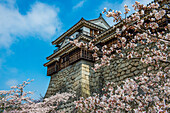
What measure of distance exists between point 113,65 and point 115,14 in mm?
6221

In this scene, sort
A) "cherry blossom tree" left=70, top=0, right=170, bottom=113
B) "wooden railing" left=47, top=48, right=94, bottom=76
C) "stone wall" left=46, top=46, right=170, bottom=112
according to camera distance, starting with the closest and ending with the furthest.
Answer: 1. "cherry blossom tree" left=70, top=0, right=170, bottom=113
2. "stone wall" left=46, top=46, right=170, bottom=112
3. "wooden railing" left=47, top=48, right=94, bottom=76

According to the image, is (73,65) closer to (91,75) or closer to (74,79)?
(74,79)

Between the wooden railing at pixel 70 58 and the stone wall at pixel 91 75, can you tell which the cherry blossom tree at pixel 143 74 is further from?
the wooden railing at pixel 70 58

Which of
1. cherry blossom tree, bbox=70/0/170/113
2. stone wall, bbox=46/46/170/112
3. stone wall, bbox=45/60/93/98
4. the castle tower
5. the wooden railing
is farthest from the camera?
the wooden railing

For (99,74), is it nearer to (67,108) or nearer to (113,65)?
(113,65)

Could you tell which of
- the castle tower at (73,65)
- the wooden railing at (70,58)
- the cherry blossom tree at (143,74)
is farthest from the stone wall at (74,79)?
the cherry blossom tree at (143,74)

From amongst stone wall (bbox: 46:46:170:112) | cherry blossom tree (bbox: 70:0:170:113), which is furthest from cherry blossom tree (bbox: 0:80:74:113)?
cherry blossom tree (bbox: 70:0:170:113)

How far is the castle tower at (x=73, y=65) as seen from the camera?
1062cm

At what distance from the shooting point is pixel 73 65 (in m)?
12.0

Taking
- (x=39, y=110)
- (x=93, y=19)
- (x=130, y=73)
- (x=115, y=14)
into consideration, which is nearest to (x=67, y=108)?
(x=39, y=110)

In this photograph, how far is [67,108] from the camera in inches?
406

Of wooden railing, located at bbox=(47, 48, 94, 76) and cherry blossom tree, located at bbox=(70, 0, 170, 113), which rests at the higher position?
wooden railing, located at bbox=(47, 48, 94, 76)

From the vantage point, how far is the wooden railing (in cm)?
1129

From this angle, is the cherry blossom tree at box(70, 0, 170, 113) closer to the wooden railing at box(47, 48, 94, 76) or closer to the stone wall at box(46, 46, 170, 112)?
the stone wall at box(46, 46, 170, 112)
